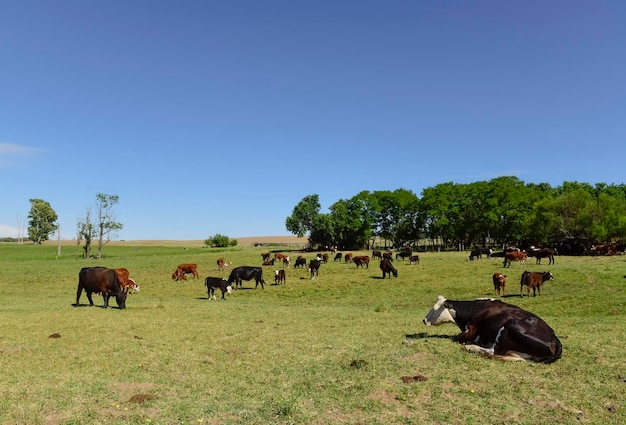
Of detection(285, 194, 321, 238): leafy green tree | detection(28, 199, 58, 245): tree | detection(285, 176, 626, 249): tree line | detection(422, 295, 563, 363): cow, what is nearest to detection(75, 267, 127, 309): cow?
detection(422, 295, 563, 363): cow

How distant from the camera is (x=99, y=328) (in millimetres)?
13625

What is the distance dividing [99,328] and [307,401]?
9306mm

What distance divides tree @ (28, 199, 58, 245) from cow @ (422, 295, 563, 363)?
157913mm

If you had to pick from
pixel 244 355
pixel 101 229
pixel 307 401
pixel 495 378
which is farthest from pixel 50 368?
pixel 101 229

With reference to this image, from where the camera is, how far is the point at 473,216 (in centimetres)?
8506

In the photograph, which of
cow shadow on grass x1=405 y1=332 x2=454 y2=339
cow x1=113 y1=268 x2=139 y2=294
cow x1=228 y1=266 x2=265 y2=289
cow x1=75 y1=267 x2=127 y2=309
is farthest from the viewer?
cow x1=228 y1=266 x2=265 y2=289

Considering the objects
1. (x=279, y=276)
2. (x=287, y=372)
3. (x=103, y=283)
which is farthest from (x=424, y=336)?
(x=279, y=276)

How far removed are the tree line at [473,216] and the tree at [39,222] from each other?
3640 inches

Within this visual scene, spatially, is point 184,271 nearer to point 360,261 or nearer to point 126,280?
point 126,280

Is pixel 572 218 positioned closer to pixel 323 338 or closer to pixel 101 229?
pixel 323 338

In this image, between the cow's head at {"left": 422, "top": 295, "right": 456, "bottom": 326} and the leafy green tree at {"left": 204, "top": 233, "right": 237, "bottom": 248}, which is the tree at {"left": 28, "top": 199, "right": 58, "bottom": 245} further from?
the cow's head at {"left": 422, "top": 295, "right": 456, "bottom": 326}

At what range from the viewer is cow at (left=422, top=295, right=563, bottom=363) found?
362 inches

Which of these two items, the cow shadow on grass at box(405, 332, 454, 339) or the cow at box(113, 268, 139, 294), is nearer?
the cow shadow on grass at box(405, 332, 454, 339)

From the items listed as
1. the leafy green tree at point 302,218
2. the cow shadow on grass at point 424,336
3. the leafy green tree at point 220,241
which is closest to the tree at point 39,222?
the leafy green tree at point 220,241
